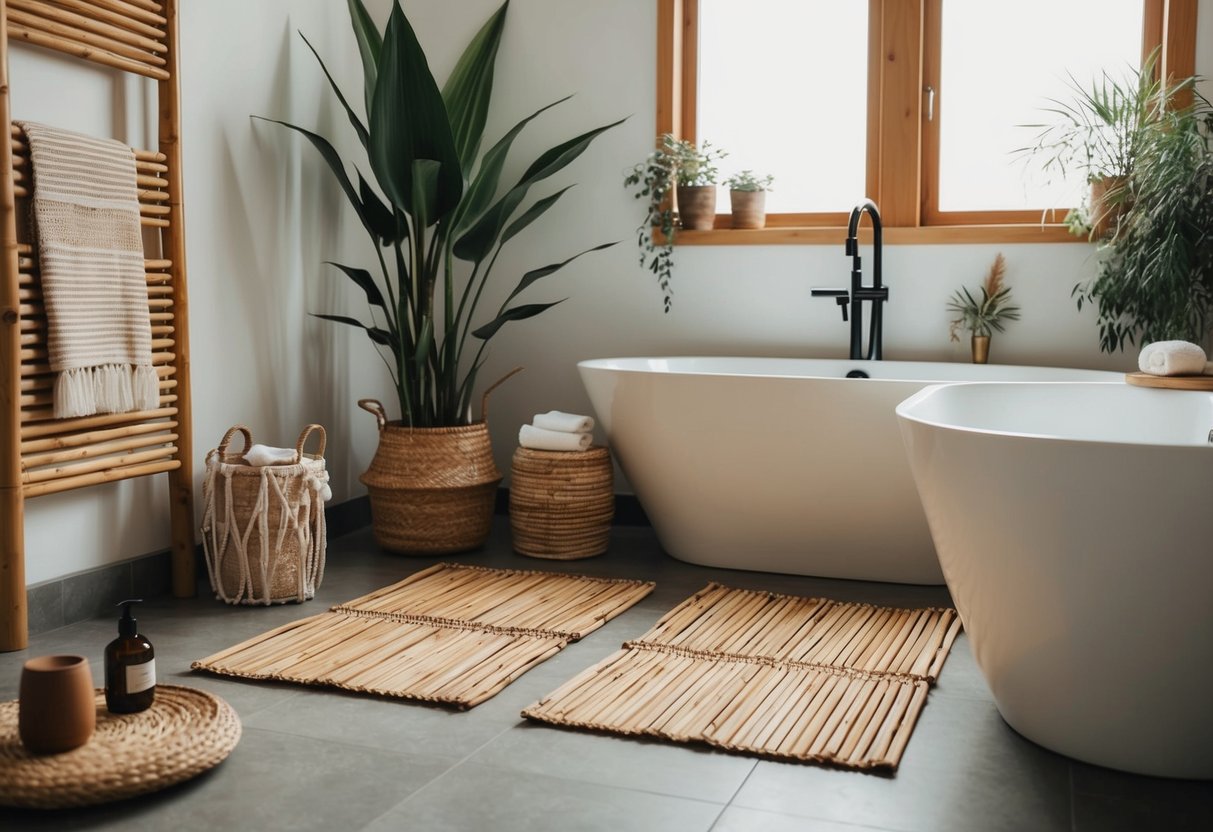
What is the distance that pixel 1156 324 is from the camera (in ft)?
10.8

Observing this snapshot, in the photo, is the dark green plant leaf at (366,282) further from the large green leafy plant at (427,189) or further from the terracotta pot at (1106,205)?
the terracotta pot at (1106,205)

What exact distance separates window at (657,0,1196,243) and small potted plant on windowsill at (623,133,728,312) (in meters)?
0.07

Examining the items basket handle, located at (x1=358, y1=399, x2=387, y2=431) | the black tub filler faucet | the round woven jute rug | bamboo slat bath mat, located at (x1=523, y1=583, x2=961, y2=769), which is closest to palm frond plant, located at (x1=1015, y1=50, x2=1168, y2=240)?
the black tub filler faucet

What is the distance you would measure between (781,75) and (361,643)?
246 centimetres

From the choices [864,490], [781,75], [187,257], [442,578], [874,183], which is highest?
[781,75]

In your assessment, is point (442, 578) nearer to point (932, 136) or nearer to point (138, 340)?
point (138, 340)

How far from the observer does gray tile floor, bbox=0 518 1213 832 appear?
1.78m

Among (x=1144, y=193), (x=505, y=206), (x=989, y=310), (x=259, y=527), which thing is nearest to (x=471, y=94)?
(x=505, y=206)

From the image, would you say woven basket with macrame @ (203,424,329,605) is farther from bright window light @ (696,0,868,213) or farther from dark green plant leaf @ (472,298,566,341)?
bright window light @ (696,0,868,213)

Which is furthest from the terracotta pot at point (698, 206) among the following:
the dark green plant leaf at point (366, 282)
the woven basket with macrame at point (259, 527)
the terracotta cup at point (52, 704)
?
the terracotta cup at point (52, 704)

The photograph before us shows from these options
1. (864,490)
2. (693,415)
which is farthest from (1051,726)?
(693,415)

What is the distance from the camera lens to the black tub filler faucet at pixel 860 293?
11.6 feet

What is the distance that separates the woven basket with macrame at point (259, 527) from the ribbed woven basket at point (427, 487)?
51 cm

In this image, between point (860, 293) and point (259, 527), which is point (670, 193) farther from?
point (259, 527)
